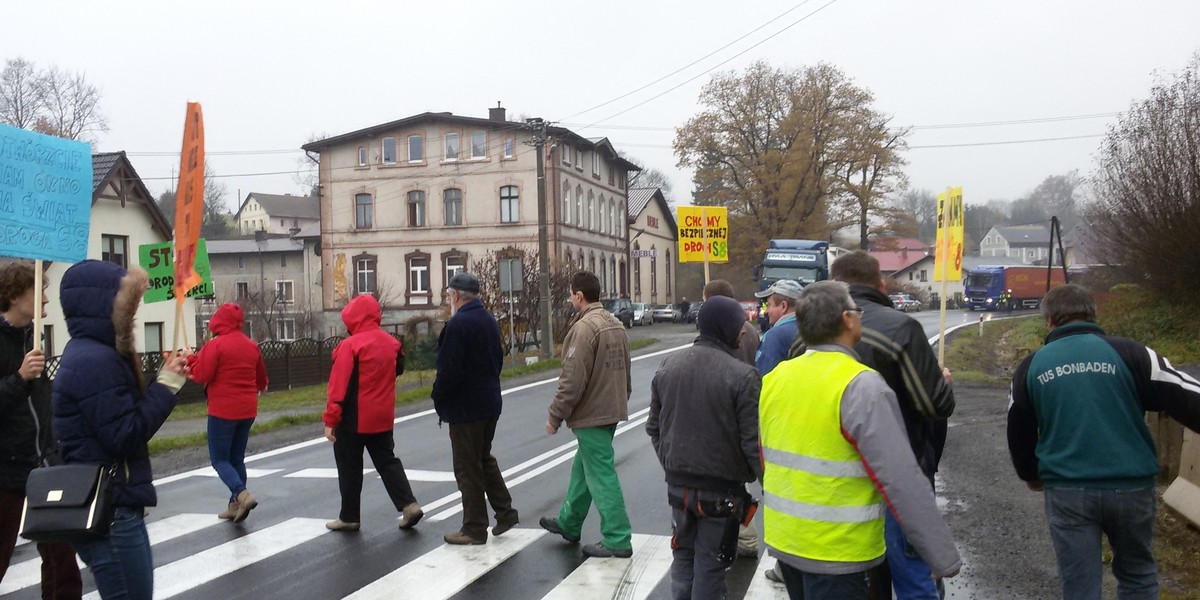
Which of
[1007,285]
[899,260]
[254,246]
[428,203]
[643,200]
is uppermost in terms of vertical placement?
[643,200]

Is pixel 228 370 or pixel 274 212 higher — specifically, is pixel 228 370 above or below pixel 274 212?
below

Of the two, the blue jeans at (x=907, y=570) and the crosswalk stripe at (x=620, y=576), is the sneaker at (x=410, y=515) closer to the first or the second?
the crosswalk stripe at (x=620, y=576)

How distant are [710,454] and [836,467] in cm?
133

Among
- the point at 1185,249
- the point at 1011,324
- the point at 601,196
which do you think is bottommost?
the point at 1011,324

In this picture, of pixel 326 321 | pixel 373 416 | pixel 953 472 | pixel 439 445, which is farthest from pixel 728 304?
pixel 326 321

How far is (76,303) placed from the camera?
4.27 metres

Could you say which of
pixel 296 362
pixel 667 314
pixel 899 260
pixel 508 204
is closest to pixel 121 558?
pixel 296 362

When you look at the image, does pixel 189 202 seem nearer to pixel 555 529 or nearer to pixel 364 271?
pixel 555 529

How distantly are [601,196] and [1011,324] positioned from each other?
24170mm

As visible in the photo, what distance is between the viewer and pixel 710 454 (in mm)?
4855

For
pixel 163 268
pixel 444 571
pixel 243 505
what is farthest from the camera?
pixel 163 268

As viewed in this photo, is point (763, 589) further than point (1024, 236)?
No

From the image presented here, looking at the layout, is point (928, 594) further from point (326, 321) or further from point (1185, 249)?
point (326, 321)

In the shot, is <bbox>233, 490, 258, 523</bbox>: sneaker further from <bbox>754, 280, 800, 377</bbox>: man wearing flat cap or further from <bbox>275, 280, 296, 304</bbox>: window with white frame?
<bbox>275, 280, 296, 304</bbox>: window with white frame
